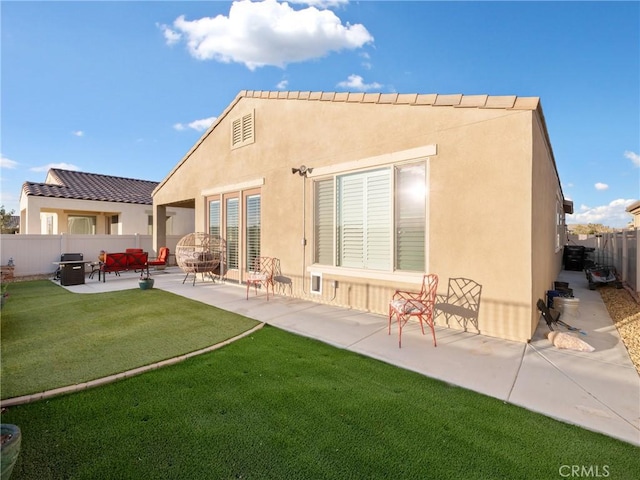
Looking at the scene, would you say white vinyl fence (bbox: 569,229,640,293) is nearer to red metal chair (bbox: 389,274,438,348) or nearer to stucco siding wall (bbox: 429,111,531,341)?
stucco siding wall (bbox: 429,111,531,341)

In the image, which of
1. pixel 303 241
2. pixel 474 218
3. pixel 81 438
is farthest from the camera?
pixel 303 241

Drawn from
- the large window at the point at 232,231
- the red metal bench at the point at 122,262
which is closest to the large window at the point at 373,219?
the large window at the point at 232,231

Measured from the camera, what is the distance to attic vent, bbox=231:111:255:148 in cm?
925

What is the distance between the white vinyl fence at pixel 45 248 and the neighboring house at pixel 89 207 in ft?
9.91

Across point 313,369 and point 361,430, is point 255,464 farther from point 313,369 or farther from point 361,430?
point 313,369

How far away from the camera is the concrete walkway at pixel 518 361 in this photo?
2.79 m

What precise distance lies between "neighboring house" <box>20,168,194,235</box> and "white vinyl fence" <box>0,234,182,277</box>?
3.02m

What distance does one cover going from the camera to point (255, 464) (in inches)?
81.7

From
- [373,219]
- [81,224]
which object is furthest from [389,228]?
[81,224]

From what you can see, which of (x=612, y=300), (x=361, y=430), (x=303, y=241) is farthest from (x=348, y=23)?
(x=612, y=300)

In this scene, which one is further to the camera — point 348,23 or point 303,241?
point 348,23

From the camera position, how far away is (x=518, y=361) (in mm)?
3848

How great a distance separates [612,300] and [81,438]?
36.5 ft

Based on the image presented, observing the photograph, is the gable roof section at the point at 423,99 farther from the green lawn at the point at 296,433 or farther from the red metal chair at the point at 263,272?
the red metal chair at the point at 263,272
